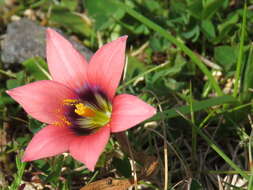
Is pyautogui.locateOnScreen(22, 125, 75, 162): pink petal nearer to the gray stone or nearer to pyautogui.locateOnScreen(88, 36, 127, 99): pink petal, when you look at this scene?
pyautogui.locateOnScreen(88, 36, 127, 99): pink petal

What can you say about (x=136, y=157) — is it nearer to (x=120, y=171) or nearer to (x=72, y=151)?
(x=120, y=171)

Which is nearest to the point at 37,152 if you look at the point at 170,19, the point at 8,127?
the point at 8,127

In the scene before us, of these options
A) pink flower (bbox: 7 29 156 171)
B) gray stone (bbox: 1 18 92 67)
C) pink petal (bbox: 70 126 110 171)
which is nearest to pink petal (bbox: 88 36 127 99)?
pink flower (bbox: 7 29 156 171)

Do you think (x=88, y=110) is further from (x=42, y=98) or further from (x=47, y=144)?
(x=47, y=144)

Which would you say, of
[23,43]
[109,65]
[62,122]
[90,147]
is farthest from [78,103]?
[23,43]

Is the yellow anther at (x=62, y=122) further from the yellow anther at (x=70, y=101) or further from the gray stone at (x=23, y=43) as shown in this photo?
the gray stone at (x=23, y=43)

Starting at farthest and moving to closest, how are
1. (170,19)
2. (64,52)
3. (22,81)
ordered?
1. (170,19)
2. (22,81)
3. (64,52)

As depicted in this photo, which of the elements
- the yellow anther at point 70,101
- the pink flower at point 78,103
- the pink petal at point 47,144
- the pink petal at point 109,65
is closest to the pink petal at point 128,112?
the pink flower at point 78,103
